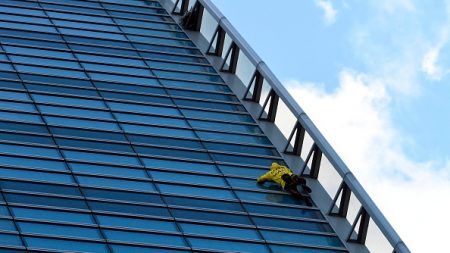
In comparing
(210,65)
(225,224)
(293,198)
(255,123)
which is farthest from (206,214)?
(210,65)

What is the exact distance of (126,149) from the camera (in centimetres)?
4609

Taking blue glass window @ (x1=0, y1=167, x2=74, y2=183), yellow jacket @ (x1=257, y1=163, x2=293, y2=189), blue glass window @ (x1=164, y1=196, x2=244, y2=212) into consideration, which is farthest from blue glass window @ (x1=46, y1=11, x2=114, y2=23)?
blue glass window @ (x1=164, y1=196, x2=244, y2=212)

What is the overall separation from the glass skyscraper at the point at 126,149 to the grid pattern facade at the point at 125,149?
0.14ft

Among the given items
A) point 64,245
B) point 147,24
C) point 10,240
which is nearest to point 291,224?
point 64,245

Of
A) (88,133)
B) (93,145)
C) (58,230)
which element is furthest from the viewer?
(88,133)

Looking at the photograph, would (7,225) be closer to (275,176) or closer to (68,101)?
(68,101)

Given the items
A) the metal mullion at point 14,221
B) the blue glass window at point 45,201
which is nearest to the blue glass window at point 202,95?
the blue glass window at point 45,201

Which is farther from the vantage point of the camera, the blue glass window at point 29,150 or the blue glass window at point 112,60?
the blue glass window at point 112,60

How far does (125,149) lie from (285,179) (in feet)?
15.1

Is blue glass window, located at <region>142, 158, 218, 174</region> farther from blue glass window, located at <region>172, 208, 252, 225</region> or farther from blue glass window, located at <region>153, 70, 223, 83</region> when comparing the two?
blue glass window, located at <region>153, 70, 223, 83</region>

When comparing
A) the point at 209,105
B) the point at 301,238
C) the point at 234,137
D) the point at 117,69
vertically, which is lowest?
the point at 301,238

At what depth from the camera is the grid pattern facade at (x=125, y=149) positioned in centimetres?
4125

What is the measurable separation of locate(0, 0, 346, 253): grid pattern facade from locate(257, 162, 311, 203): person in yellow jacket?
265 millimetres

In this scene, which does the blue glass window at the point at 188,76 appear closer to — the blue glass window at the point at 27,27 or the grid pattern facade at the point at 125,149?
the grid pattern facade at the point at 125,149
